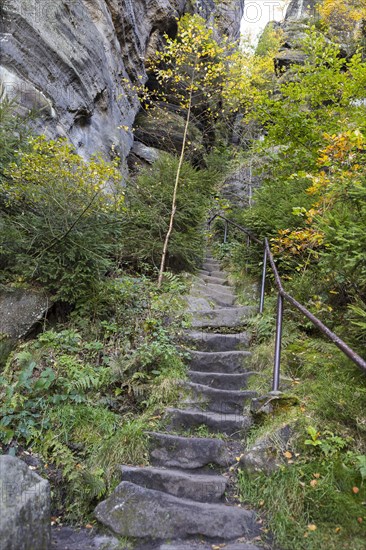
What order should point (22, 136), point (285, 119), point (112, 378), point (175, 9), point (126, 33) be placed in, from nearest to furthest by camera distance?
point (112, 378) < point (22, 136) < point (285, 119) < point (126, 33) < point (175, 9)

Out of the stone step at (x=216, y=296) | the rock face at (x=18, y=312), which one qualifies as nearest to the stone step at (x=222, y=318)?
the stone step at (x=216, y=296)

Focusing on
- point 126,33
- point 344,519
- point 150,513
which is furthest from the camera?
point 126,33

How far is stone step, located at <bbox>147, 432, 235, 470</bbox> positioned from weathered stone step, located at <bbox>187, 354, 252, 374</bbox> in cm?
126

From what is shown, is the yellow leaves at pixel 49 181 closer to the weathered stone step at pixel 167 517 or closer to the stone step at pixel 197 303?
the stone step at pixel 197 303

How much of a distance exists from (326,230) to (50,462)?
3.40 metres

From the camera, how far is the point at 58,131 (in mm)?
7500

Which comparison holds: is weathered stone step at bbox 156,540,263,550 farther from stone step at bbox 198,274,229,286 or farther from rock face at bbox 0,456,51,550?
stone step at bbox 198,274,229,286

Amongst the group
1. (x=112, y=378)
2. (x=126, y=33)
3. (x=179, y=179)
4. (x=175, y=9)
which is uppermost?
(x=175, y=9)

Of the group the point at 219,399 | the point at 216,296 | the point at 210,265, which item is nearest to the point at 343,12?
the point at 210,265

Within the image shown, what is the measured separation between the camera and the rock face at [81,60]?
696 cm

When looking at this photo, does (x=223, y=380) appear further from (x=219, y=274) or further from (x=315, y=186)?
(x=219, y=274)

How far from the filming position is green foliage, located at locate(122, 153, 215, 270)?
7.52 meters

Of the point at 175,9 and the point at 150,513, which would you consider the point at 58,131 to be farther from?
the point at 175,9

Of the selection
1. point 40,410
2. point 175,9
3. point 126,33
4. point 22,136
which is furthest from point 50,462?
point 175,9
